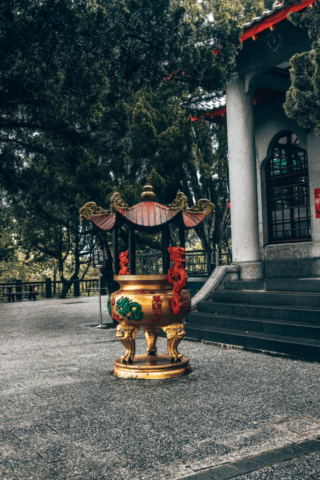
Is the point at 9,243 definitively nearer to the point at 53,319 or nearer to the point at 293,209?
the point at 53,319

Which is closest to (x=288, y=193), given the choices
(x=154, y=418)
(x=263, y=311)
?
(x=263, y=311)

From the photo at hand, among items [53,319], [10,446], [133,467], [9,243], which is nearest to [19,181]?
[53,319]

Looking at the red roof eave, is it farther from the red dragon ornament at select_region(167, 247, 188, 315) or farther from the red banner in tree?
the red dragon ornament at select_region(167, 247, 188, 315)

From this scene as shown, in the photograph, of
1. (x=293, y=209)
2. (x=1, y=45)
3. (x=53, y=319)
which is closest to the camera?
(x=1, y=45)

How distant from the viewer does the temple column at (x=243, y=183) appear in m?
10.8

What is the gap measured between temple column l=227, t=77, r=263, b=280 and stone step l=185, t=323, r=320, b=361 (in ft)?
8.88

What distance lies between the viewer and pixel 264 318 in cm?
812

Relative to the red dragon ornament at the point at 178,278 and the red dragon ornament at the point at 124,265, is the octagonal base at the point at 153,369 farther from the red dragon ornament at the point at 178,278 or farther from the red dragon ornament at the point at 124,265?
the red dragon ornament at the point at 124,265

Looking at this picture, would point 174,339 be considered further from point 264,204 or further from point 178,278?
point 264,204

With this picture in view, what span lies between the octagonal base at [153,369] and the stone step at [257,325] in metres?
2.12

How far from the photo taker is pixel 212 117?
1432cm

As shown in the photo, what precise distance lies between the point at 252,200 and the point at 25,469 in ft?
29.0

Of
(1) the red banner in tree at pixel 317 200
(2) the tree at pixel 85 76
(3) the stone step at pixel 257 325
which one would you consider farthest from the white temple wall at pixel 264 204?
(3) the stone step at pixel 257 325

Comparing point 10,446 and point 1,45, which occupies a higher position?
point 1,45
